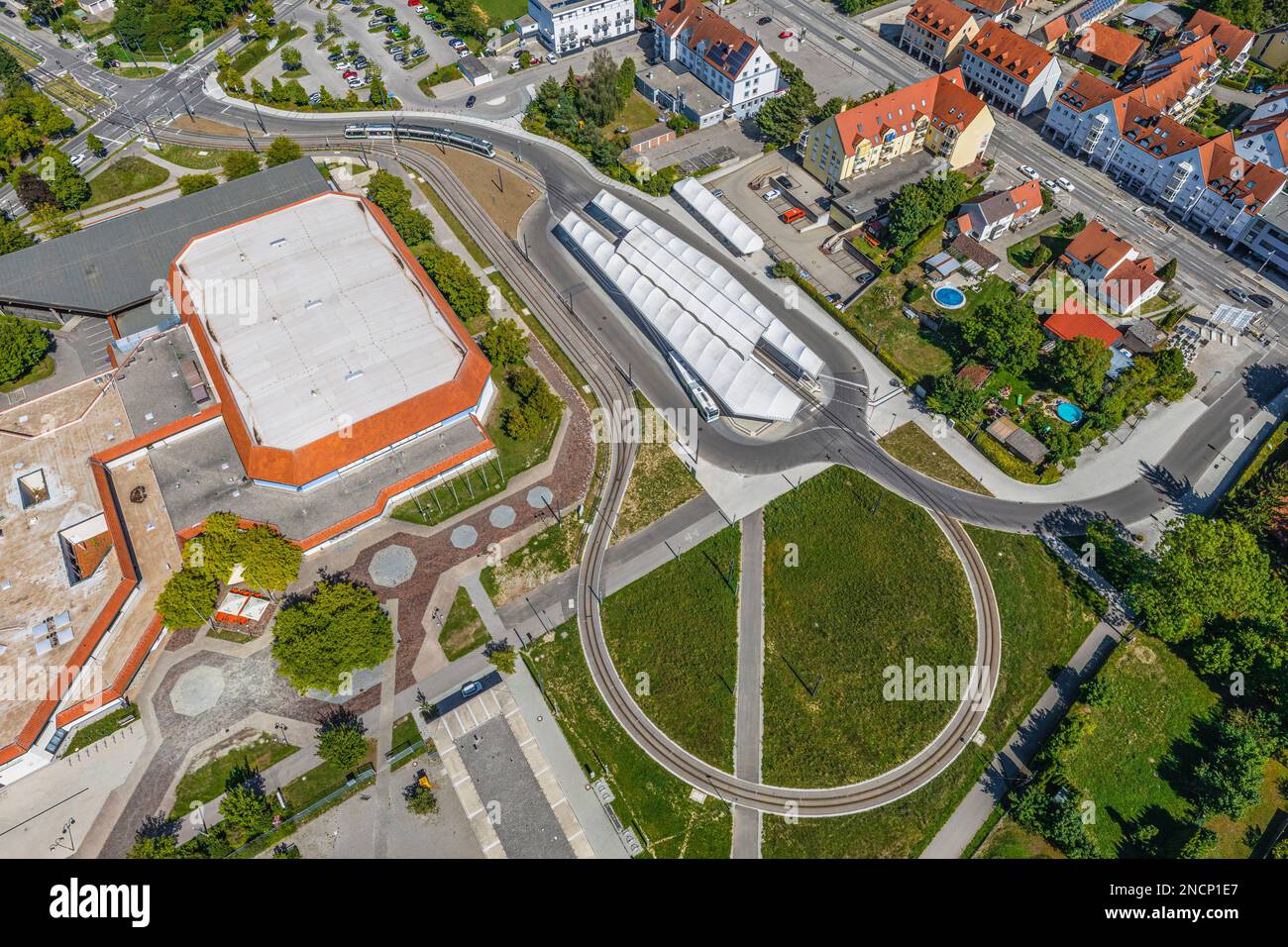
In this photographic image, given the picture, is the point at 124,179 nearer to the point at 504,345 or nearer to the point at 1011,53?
the point at 504,345

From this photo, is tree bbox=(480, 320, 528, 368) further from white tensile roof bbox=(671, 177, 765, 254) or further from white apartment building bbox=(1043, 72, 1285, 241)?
white apartment building bbox=(1043, 72, 1285, 241)

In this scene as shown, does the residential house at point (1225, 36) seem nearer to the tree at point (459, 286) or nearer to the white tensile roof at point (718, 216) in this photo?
the white tensile roof at point (718, 216)

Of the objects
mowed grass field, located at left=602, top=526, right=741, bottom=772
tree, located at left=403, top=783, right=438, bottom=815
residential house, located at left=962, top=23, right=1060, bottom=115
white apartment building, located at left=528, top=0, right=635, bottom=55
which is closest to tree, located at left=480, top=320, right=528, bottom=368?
mowed grass field, located at left=602, top=526, right=741, bottom=772

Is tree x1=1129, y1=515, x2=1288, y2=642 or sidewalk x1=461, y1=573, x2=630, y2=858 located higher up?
tree x1=1129, y1=515, x2=1288, y2=642

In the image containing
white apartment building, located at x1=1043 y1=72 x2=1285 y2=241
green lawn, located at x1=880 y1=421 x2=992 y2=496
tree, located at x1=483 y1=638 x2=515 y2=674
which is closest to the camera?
tree, located at x1=483 y1=638 x2=515 y2=674

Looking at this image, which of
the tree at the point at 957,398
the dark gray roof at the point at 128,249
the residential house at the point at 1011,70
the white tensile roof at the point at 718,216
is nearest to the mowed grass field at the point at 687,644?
the tree at the point at 957,398

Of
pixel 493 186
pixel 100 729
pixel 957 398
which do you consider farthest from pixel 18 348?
pixel 957 398
